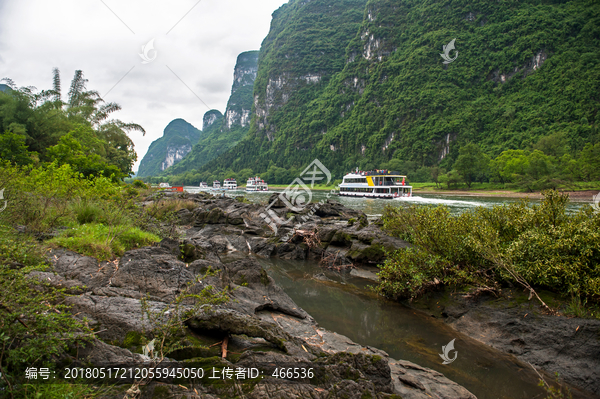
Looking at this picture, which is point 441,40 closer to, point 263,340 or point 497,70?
point 497,70

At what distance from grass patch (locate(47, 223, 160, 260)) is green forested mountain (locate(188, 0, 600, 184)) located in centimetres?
7069

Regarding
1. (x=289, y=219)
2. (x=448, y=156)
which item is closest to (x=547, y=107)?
(x=448, y=156)

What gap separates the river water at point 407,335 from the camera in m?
4.68

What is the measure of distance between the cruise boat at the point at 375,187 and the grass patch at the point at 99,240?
153 ft

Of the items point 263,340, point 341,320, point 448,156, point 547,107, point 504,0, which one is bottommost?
point 341,320

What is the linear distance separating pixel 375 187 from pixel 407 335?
48.0m

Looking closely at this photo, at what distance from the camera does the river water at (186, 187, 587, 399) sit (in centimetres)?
468

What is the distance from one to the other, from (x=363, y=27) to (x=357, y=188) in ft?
495

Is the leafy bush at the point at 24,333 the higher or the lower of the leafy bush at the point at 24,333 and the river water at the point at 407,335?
the higher

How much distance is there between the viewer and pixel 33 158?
13938 millimetres

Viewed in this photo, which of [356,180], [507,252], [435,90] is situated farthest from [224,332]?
[435,90]

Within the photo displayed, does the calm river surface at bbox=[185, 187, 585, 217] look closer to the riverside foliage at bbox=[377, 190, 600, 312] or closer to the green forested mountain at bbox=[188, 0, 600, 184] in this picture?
the riverside foliage at bbox=[377, 190, 600, 312]

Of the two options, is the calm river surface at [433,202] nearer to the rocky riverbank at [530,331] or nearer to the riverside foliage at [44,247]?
the rocky riverbank at [530,331]

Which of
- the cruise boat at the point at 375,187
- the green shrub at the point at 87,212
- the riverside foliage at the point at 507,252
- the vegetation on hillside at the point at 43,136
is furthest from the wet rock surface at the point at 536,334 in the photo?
the cruise boat at the point at 375,187
